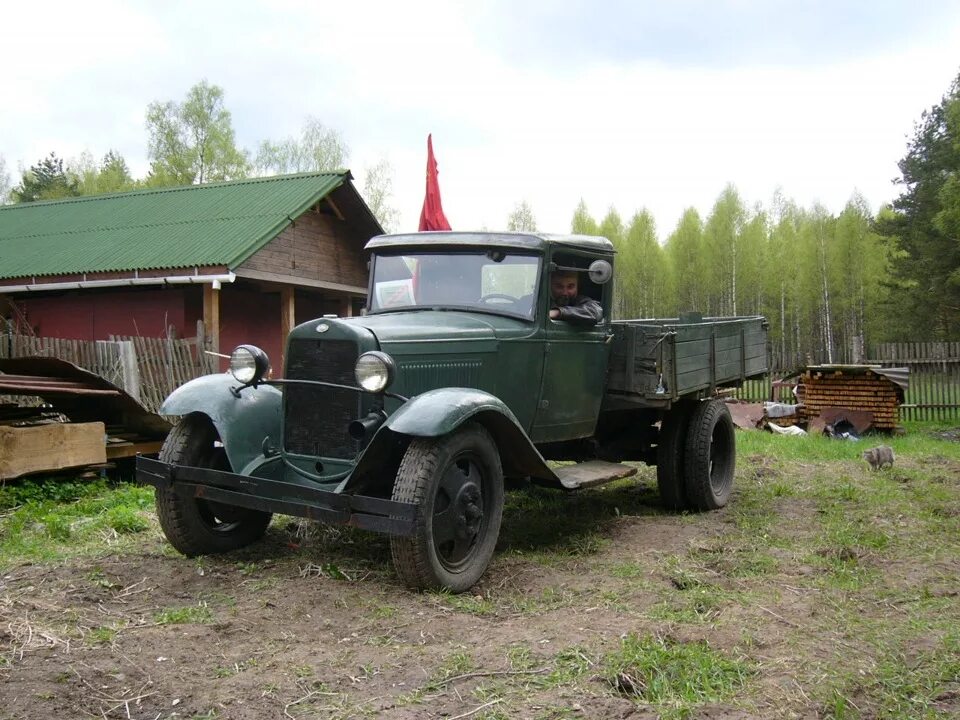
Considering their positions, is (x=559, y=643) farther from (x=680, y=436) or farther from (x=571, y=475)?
(x=680, y=436)

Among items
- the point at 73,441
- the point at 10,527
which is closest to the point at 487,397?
the point at 10,527

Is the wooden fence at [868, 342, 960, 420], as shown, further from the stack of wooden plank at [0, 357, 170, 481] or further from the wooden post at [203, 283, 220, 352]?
the stack of wooden plank at [0, 357, 170, 481]

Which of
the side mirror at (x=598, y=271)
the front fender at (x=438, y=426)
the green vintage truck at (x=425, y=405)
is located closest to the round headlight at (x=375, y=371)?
the green vintage truck at (x=425, y=405)

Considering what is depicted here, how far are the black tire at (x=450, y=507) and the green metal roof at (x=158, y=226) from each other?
9.91m

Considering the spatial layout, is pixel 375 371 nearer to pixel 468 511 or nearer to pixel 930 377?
pixel 468 511

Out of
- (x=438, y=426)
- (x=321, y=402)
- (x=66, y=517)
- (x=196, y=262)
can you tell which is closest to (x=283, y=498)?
(x=321, y=402)

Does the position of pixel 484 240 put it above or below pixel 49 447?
above

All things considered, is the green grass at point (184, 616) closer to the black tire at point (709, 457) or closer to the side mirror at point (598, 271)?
the side mirror at point (598, 271)

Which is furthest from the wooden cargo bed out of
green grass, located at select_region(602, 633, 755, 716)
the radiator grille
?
green grass, located at select_region(602, 633, 755, 716)

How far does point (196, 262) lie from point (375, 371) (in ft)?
33.8

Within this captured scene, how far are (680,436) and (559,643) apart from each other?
11.9 feet

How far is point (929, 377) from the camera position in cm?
1627

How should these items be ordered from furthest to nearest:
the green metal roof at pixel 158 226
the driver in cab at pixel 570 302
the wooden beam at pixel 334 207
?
the wooden beam at pixel 334 207, the green metal roof at pixel 158 226, the driver in cab at pixel 570 302

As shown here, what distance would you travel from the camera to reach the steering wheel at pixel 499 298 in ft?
17.7
